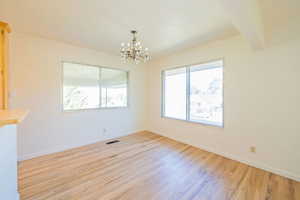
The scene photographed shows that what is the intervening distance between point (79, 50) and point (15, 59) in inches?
47.1

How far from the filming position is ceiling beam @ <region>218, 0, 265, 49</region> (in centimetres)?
135

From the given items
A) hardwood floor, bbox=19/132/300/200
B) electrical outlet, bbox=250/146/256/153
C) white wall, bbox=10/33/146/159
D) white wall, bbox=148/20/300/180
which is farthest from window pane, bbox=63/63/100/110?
electrical outlet, bbox=250/146/256/153

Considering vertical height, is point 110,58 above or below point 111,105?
above

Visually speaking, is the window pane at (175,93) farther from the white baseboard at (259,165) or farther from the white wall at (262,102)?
the white baseboard at (259,165)

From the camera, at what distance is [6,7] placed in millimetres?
1834

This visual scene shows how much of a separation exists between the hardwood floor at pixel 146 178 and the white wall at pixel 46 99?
1.21 ft

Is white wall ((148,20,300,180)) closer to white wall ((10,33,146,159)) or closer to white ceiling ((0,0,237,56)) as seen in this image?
white ceiling ((0,0,237,56))

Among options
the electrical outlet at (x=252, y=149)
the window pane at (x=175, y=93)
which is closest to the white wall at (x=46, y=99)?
the window pane at (x=175, y=93)

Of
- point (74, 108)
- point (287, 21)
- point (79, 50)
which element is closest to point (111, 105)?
point (74, 108)

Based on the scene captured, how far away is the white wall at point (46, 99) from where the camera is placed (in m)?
2.55

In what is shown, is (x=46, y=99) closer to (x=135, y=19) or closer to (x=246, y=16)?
(x=135, y=19)

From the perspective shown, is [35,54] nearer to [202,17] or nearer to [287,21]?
[202,17]

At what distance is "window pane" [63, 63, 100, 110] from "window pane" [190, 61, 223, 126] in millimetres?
2640

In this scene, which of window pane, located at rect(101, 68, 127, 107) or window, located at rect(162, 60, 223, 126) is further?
window pane, located at rect(101, 68, 127, 107)
